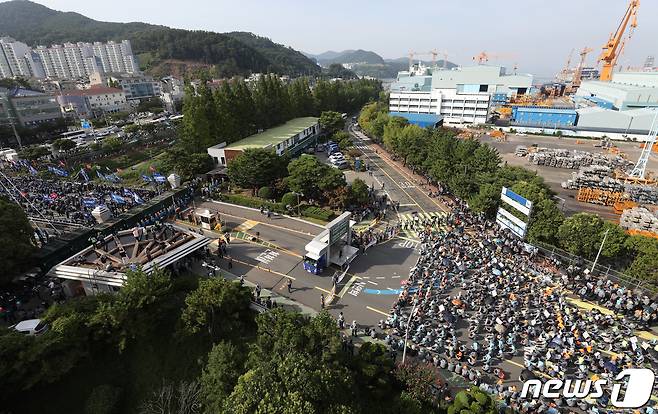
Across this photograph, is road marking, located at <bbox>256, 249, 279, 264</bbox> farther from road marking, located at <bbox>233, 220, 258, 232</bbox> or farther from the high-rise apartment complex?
the high-rise apartment complex

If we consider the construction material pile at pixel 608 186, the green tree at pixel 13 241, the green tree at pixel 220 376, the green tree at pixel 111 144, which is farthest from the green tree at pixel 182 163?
the construction material pile at pixel 608 186

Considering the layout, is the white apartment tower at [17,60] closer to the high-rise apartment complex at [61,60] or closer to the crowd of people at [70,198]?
the high-rise apartment complex at [61,60]

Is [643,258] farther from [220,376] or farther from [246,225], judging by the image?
[246,225]

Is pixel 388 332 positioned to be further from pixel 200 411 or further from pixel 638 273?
pixel 638 273

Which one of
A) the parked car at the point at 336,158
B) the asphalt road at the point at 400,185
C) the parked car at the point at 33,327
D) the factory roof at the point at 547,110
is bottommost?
the asphalt road at the point at 400,185

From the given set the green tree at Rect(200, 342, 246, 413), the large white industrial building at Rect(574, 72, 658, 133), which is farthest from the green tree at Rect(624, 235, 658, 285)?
the large white industrial building at Rect(574, 72, 658, 133)

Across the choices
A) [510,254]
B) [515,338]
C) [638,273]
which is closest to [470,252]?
[510,254]
